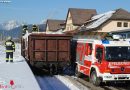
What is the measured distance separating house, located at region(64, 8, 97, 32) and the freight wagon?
60.4 m

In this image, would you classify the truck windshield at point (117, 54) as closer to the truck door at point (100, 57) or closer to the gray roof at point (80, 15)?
the truck door at point (100, 57)

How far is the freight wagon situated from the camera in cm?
2073

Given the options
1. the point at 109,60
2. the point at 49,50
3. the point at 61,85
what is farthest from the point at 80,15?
the point at 109,60

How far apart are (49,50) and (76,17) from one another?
6351cm

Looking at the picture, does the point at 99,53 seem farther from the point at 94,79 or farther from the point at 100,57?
the point at 94,79

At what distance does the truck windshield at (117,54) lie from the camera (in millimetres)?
15995

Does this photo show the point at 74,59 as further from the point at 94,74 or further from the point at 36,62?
the point at 94,74

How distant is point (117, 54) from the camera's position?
53.0 ft

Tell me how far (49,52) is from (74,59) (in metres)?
1.89

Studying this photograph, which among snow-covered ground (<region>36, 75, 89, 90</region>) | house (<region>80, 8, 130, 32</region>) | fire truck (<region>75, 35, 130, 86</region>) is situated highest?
house (<region>80, 8, 130, 32</region>)

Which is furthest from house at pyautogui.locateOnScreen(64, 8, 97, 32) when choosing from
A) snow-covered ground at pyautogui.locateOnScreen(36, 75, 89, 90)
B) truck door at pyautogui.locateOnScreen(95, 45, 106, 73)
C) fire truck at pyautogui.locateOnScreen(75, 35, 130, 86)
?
truck door at pyautogui.locateOnScreen(95, 45, 106, 73)

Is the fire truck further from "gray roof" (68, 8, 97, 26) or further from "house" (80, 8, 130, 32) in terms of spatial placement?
"gray roof" (68, 8, 97, 26)

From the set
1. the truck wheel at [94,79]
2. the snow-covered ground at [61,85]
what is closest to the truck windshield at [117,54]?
→ the truck wheel at [94,79]

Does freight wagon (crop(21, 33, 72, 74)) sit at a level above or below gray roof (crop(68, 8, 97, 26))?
below
